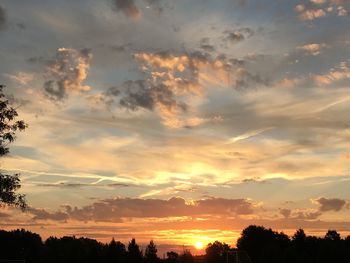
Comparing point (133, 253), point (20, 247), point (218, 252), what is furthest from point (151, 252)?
point (20, 247)

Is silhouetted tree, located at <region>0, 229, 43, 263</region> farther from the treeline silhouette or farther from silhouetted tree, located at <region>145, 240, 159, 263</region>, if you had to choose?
silhouetted tree, located at <region>145, 240, 159, 263</region>

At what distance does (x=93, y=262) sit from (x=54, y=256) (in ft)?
86.1

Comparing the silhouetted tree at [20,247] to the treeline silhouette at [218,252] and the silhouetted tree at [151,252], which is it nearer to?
the treeline silhouette at [218,252]

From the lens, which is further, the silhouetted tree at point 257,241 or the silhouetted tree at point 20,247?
the silhouetted tree at point 20,247

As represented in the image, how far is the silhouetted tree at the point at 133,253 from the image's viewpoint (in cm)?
15850

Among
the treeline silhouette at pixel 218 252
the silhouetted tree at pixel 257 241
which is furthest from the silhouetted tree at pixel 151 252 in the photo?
the silhouetted tree at pixel 257 241

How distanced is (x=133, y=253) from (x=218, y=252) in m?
46.1

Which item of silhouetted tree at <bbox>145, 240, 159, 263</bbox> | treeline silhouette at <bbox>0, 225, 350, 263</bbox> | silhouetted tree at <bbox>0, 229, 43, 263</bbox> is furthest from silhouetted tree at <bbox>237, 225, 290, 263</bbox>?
silhouetted tree at <bbox>0, 229, 43, 263</bbox>

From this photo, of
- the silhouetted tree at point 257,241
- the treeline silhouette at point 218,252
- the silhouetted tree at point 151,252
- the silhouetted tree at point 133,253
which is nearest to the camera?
the treeline silhouette at point 218,252

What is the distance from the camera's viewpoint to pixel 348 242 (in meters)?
161

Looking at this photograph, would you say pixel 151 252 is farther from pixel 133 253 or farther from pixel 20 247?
pixel 20 247

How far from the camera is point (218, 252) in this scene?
19888 cm

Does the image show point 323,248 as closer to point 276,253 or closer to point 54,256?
point 276,253

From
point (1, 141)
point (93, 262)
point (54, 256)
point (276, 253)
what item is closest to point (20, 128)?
point (1, 141)
